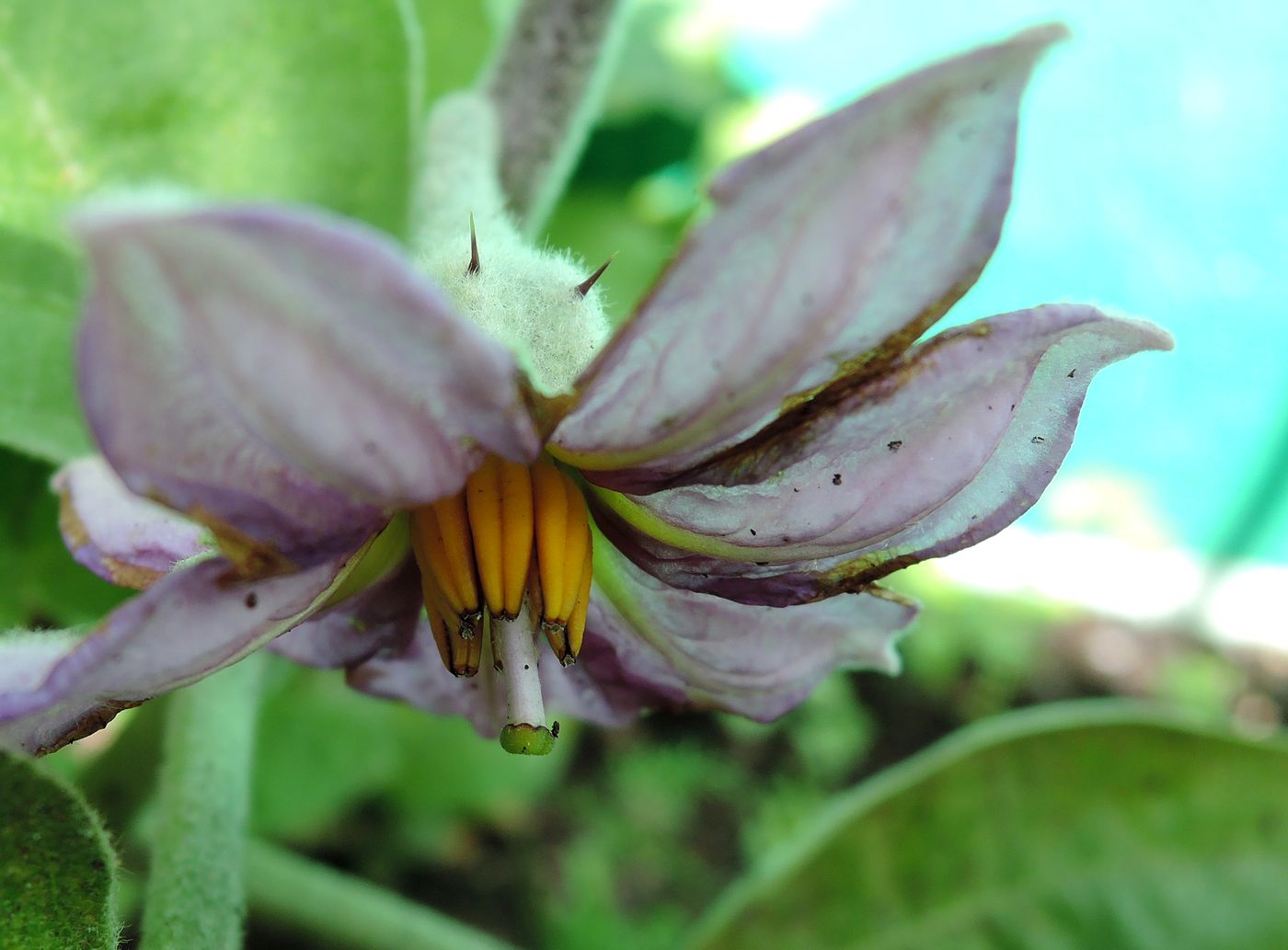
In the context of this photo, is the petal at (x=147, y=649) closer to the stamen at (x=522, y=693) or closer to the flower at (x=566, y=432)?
the flower at (x=566, y=432)

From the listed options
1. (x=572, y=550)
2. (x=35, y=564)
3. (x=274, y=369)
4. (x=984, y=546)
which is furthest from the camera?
(x=984, y=546)

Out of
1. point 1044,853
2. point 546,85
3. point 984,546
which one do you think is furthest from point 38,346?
point 984,546

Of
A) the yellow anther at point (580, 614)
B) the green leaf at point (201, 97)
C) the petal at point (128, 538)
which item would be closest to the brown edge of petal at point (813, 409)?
the yellow anther at point (580, 614)

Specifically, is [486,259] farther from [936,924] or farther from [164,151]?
[936,924]

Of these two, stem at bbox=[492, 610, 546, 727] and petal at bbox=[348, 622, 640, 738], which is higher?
stem at bbox=[492, 610, 546, 727]

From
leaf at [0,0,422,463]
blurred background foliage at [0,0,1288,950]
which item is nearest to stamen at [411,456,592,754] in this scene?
leaf at [0,0,422,463]

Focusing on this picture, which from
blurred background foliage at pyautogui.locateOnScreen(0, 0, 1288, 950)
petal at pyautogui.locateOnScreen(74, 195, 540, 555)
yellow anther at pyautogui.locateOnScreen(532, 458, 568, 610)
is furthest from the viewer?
blurred background foliage at pyautogui.locateOnScreen(0, 0, 1288, 950)

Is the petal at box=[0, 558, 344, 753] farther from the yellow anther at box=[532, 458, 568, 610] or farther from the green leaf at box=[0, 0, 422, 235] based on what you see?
the green leaf at box=[0, 0, 422, 235]

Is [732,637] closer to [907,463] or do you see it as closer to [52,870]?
[907,463]
